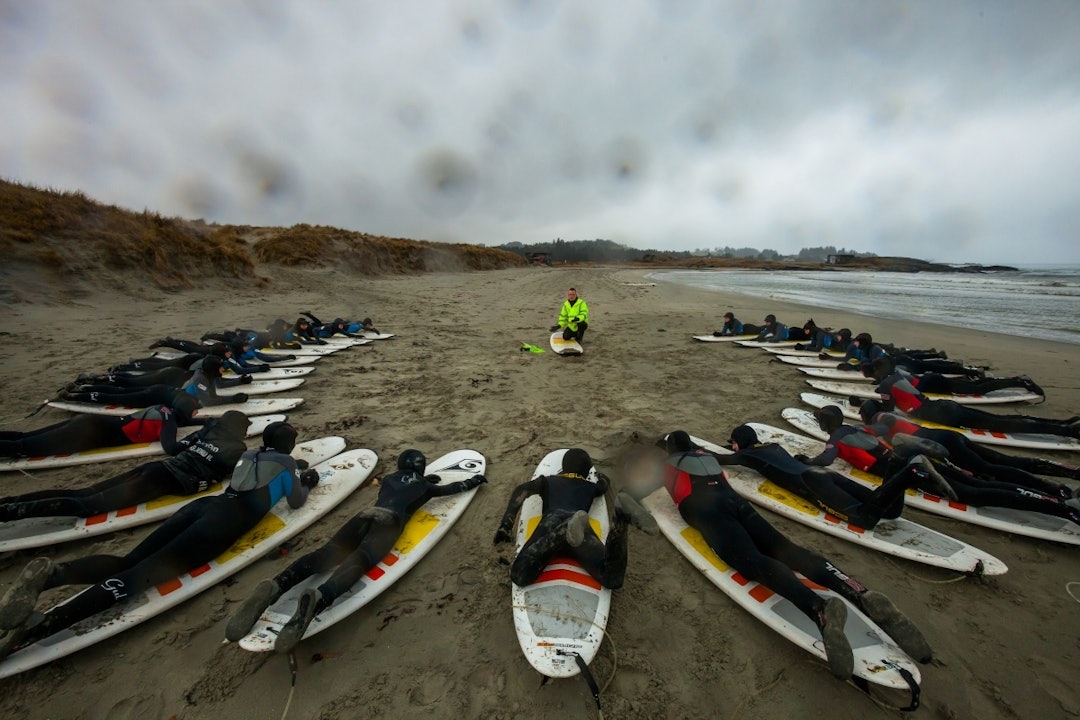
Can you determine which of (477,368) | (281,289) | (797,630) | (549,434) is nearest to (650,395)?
(549,434)

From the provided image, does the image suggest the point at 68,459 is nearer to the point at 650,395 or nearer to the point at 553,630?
the point at 553,630

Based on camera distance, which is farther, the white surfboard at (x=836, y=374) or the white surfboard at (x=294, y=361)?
the white surfboard at (x=294, y=361)

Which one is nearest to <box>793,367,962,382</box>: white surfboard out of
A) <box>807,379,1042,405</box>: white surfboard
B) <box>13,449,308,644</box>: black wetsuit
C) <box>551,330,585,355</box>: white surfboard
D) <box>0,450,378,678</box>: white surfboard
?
<box>807,379,1042,405</box>: white surfboard

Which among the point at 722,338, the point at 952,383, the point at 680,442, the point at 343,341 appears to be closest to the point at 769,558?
the point at 680,442

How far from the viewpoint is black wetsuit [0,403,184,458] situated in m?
4.81

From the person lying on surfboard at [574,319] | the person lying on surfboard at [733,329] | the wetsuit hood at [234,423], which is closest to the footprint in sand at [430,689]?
the wetsuit hood at [234,423]

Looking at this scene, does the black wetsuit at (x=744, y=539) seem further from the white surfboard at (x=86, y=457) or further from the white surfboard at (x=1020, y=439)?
the white surfboard at (x=86, y=457)

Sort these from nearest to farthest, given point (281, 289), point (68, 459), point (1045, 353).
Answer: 1. point (68, 459)
2. point (1045, 353)
3. point (281, 289)

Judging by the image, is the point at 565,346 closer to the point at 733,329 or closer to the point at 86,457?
the point at 733,329

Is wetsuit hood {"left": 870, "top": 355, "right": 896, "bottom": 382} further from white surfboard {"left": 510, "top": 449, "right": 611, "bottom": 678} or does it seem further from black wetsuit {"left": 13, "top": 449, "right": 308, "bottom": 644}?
black wetsuit {"left": 13, "top": 449, "right": 308, "bottom": 644}

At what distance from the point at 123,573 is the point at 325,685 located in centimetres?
179

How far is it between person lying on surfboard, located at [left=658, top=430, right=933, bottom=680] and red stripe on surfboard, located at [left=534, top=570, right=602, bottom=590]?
45.1 inches

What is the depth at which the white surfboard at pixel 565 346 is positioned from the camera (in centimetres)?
1070

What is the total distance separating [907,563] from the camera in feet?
12.3
